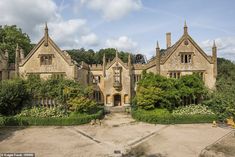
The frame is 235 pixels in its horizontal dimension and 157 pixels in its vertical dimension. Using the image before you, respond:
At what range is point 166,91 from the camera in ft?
110

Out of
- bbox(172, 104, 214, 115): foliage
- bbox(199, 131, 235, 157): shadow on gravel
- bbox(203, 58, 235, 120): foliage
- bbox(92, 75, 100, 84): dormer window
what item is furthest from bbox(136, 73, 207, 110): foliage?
bbox(92, 75, 100, 84): dormer window

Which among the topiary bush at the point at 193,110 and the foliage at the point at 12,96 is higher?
the foliage at the point at 12,96

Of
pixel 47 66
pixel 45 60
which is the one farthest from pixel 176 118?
pixel 45 60

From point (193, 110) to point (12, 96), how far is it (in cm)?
2404

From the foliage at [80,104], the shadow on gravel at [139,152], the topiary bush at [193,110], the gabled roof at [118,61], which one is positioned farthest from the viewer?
the gabled roof at [118,61]

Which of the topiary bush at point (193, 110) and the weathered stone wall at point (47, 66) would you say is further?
the weathered stone wall at point (47, 66)

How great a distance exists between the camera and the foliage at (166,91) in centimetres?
3269

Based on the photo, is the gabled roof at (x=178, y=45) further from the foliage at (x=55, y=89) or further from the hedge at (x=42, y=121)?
the hedge at (x=42, y=121)

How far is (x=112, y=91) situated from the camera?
44.9 metres

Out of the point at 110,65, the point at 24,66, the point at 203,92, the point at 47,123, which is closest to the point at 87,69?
the point at 110,65

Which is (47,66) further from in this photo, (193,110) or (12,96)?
(193,110)

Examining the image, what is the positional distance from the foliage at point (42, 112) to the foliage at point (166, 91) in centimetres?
1057

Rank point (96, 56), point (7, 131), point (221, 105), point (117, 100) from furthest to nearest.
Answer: point (96, 56)
point (117, 100)
point (221, 105)
point (7, 131)

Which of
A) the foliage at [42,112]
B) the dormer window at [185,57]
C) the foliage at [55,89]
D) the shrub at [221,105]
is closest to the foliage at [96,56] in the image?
the dormer window at [185,57]
